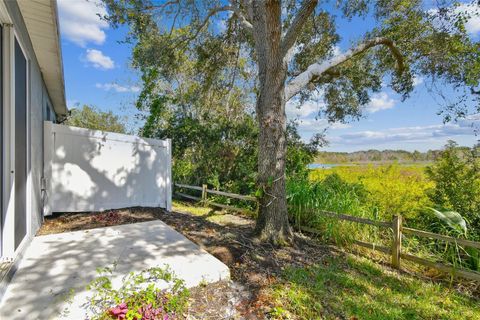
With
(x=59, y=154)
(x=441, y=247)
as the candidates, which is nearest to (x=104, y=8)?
(x=59, y=154)

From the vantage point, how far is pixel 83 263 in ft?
9.84

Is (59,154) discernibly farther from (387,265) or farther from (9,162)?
(387,265)

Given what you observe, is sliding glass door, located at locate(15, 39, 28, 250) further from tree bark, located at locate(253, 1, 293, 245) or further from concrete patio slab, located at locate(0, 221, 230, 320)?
tree bark, located at locate(253, 1, 293, 245)

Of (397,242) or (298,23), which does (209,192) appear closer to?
(397,242)

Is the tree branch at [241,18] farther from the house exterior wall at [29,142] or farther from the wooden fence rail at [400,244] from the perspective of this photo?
the wooden fence rail at [400,244]

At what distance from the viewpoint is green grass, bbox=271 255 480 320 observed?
2.74 metres

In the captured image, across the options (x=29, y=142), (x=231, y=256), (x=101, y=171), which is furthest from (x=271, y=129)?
(x=101, y=171)

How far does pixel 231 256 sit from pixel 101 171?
3703mm

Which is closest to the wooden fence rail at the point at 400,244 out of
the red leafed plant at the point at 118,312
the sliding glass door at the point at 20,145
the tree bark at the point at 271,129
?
the tree bark at the point at 271,129

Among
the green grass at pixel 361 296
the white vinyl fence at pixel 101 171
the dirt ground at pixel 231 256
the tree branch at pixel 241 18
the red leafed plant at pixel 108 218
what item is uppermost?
the tree branch at pixel 241 18

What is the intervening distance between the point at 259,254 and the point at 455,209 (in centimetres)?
386

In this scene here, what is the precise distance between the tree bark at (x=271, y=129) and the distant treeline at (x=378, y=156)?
11.8 ft

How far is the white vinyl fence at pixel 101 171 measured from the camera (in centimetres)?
506

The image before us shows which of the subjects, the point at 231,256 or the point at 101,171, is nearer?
the point at 231,256
